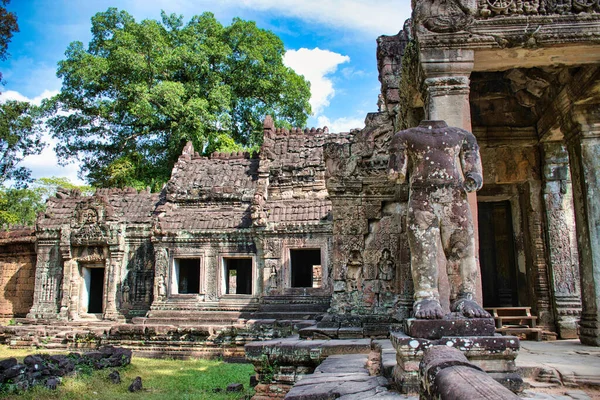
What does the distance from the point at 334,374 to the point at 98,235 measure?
14879 mm

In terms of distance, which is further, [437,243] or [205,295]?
[205,295]

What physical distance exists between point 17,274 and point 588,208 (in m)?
20.8

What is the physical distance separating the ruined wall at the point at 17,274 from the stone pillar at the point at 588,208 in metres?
19.6

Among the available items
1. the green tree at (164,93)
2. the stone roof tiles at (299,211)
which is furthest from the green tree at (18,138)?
the stone roof tiles at (299,211)

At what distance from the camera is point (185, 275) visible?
19203 millimetres

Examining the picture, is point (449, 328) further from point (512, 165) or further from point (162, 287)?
point (162, 287)

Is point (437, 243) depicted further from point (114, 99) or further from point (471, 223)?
point (114, 99)

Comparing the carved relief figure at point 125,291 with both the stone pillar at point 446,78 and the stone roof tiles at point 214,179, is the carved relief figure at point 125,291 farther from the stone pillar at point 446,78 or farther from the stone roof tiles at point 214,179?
the stone pillar at point 446,78

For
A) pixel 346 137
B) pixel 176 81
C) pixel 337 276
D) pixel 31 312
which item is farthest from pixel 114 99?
pixel 337 276

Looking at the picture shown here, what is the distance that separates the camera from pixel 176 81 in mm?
27859

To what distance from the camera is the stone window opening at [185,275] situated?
17.0 m

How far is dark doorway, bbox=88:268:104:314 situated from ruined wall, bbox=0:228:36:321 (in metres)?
2.33

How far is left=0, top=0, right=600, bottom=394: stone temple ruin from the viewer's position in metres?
5.49

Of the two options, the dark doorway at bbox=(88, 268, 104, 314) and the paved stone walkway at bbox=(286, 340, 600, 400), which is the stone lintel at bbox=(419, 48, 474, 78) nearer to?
the paved stone walkway at bbox=(286, 340, 600, 400)
